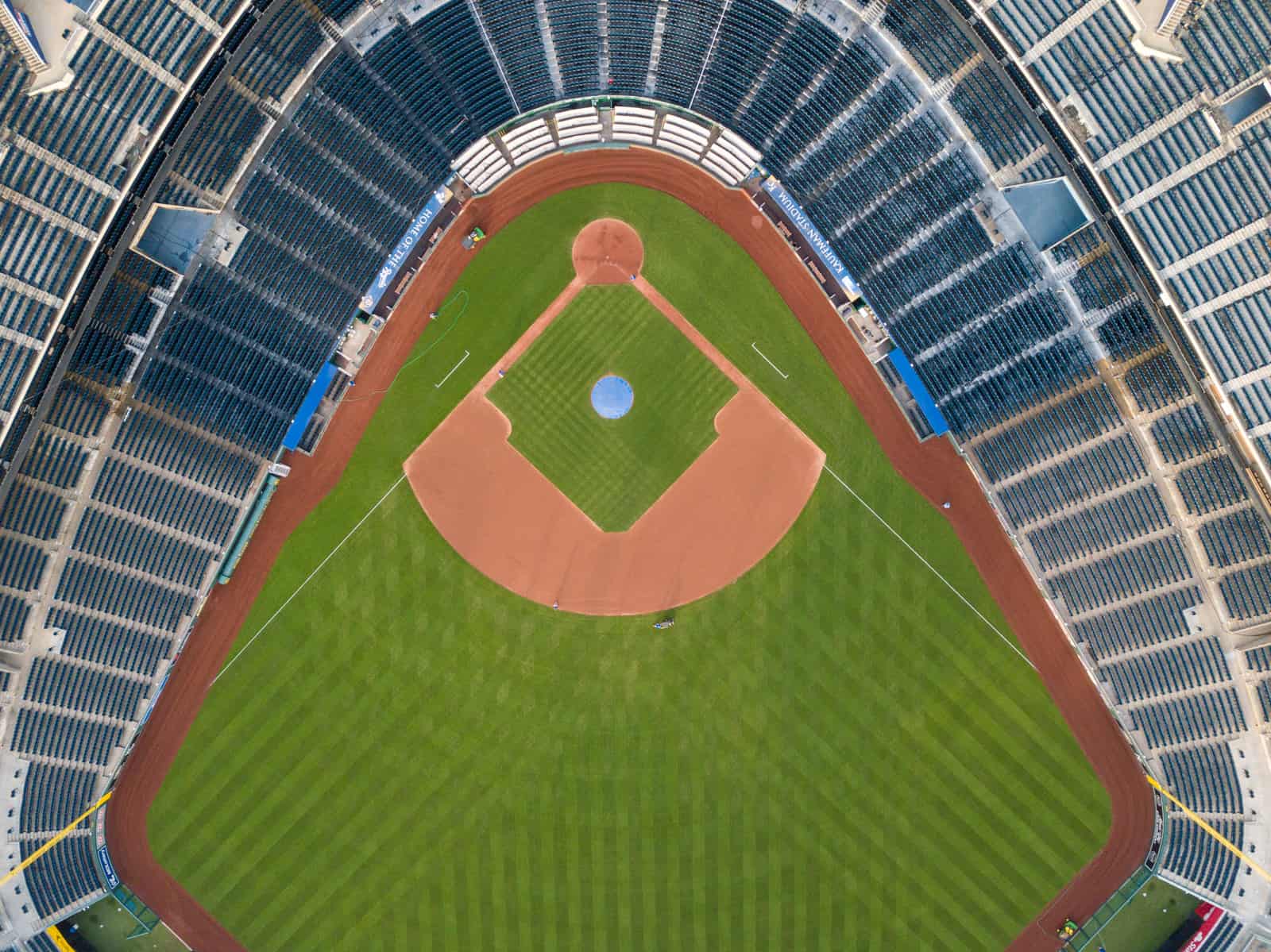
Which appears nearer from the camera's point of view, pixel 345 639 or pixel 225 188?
pixel 225 188

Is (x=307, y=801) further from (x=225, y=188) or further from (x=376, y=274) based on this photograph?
(x=225, y=188)

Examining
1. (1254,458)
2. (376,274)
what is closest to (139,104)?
(376,274)

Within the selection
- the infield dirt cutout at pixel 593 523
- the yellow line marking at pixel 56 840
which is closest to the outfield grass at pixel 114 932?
the yellow line marking at pixel 56 840

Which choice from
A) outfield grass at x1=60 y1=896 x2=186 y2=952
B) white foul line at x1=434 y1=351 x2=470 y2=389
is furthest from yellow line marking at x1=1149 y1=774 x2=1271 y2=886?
white foul line at x1=434 y1=351 x2=470 y2=389

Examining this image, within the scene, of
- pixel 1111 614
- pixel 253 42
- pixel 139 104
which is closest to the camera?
pixel 139 104

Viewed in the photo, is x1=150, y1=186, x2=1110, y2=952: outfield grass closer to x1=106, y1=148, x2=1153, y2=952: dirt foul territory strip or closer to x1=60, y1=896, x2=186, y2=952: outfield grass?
x1=106, y1=148, x2=1153, y2=952: dirt foul territory strip

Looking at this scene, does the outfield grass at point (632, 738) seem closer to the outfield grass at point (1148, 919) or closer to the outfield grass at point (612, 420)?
the outfield grass at point (612, 420)
